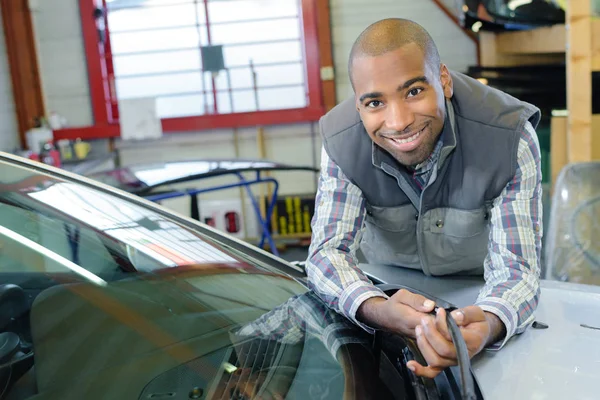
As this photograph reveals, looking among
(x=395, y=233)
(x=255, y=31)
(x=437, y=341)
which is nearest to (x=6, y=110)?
(x=255, y=31)

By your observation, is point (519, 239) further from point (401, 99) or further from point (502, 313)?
point (401, 99)

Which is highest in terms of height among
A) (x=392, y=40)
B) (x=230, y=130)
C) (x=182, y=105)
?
(x=392, y=40)

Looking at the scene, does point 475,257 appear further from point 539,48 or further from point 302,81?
point 302,81

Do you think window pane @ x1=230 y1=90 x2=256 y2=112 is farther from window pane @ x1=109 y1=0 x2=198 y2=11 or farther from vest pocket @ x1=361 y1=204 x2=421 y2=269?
vest pocket @ x1=361 y1=204 x2=421 y2=269

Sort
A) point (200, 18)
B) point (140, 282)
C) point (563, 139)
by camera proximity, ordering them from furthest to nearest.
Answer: point (200, 18) < point (563, 139) < point (140, 282)

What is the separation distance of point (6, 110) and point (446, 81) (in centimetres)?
408

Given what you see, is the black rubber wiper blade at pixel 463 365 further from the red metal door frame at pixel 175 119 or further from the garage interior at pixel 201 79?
the red metal door frame at pixel 175 119

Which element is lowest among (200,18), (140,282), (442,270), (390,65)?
(442,270)

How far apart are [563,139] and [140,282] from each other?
2.20 metres

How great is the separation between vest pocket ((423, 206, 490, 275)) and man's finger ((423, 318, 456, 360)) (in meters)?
0.46

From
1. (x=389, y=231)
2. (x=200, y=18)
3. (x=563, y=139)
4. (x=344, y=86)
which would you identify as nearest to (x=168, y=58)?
(x=200, y=18)

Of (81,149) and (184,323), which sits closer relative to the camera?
(184,323)

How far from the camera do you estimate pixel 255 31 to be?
4645 millimetres

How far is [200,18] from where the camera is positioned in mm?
4609
